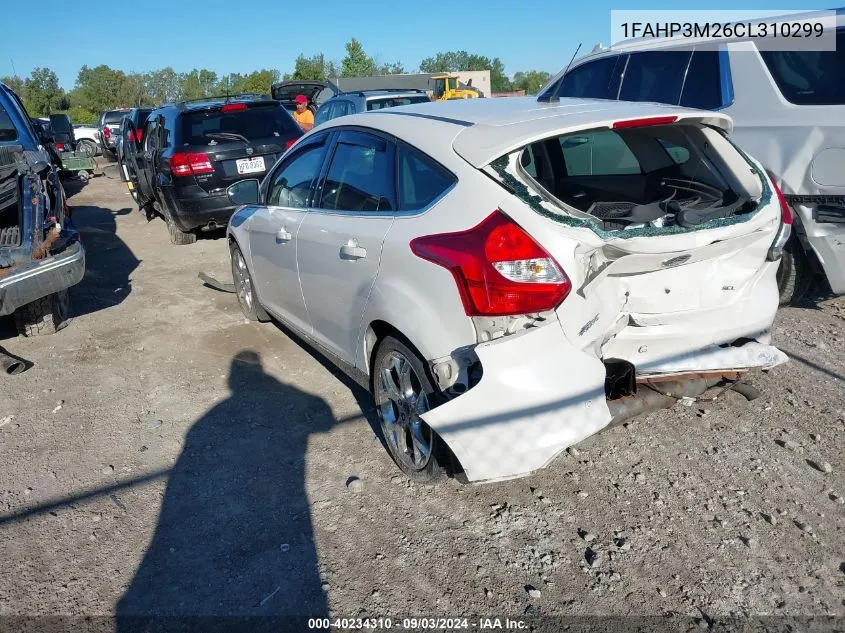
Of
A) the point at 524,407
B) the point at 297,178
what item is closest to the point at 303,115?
the point at 297,178

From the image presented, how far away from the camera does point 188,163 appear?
319 inches

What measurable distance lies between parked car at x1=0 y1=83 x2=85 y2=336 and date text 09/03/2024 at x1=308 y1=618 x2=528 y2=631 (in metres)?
3.66

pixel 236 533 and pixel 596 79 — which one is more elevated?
pixel 596 79

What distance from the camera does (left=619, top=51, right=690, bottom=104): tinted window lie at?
559cm

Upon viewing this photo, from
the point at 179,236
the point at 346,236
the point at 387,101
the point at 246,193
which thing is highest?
the point at 387,101

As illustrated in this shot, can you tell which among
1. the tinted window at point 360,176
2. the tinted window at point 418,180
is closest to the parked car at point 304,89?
the tinted window at point 360,176

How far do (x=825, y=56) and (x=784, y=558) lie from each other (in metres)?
3.60

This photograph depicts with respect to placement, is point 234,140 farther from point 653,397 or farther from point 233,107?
point 653,397

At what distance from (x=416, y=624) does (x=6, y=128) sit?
667cm

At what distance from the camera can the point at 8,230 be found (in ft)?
19.2

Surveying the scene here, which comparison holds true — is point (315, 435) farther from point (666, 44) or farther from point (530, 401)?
point (666, 44)

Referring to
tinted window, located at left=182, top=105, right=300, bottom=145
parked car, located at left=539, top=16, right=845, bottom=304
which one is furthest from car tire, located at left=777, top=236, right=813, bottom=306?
tinted window, located at left=182, top=105, right=300, bottom=145

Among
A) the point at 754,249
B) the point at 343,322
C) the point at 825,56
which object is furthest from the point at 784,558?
the point at 825,56

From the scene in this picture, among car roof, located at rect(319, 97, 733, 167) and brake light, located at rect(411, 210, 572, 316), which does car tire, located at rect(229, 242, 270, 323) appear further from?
brake light, located at rect(411, 210, 572, 316)
